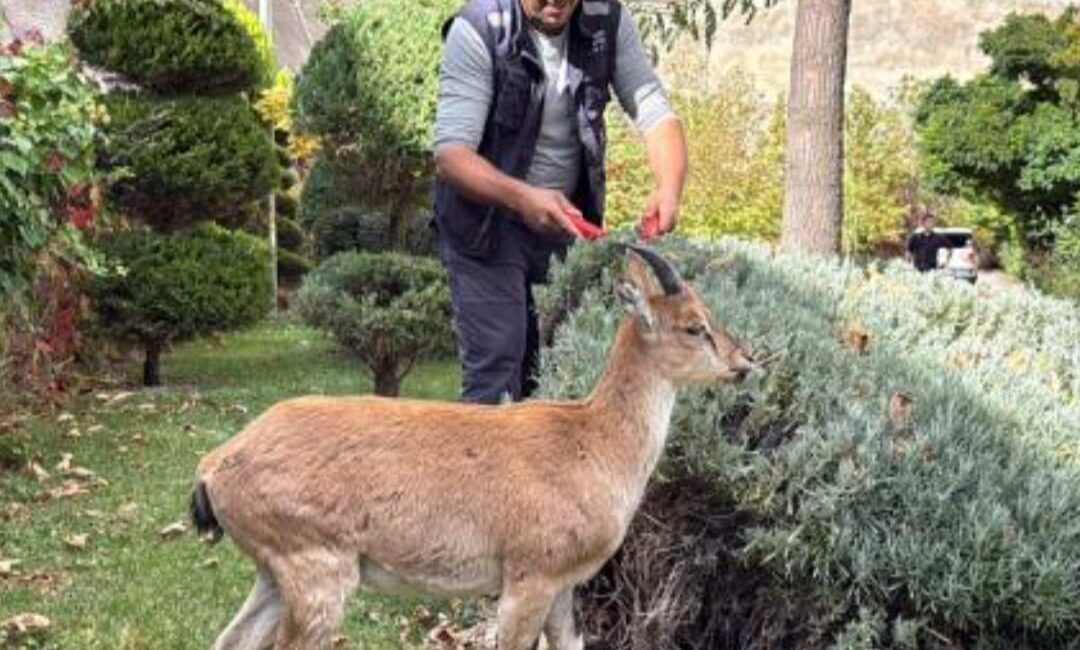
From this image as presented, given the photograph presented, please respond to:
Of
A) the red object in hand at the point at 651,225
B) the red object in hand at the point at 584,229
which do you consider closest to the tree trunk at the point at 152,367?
the red object in hand at the point at 651,225

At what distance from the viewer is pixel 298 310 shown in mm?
13586

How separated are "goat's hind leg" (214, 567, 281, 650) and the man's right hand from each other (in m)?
1.34

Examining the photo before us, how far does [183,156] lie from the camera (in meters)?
12.8

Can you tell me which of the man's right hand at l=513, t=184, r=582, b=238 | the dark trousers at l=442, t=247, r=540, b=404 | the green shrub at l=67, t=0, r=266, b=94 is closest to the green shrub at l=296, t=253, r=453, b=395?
the green shrub at l=67, t=0, r=266, b=94

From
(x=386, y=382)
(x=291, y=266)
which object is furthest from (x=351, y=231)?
(x=386, y=382)

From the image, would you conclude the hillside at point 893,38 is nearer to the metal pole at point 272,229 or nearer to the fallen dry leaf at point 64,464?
the metal pole at point 272,229

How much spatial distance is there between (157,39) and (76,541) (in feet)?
21.3

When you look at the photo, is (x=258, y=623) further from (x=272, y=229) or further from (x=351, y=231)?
(x=272, y=229)

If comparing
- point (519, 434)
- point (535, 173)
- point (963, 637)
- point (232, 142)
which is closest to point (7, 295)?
point (535, 173)

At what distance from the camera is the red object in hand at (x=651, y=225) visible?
17.2 feet

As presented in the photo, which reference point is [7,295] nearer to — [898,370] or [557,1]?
[557,1]

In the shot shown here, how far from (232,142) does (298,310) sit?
4.93 ft

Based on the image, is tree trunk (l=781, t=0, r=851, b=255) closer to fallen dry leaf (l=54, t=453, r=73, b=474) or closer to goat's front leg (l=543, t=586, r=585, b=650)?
fallen dry leaf (l=54, t=453, r=73, b=474)

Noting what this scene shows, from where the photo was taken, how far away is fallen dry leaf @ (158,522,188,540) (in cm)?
755
